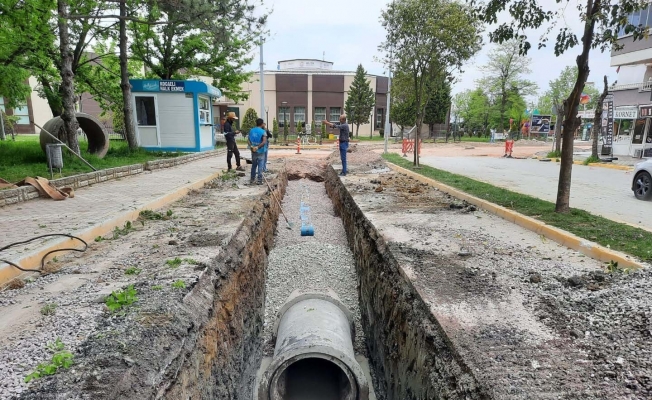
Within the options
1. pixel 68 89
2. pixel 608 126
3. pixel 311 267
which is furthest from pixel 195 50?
pixel 608 126

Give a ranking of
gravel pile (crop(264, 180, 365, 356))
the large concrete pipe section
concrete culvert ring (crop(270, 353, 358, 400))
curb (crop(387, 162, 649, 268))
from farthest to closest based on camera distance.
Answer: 1. gravel pile (crop(264, 180, 365, 356))
2. curb (crop(387, 162, 649, 268))
3. concrete culvert ring (crop(270, 353, 358, 400))
4. the large concrete pipe section

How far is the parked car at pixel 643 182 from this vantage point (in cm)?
899

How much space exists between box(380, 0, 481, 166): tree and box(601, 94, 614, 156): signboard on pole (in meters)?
10.5

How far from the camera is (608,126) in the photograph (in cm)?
2125

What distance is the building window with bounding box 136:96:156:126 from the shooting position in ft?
59.3

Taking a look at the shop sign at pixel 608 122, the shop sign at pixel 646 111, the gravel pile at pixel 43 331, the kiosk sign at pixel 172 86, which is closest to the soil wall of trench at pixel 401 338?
the gravel pile at pixel 43 331

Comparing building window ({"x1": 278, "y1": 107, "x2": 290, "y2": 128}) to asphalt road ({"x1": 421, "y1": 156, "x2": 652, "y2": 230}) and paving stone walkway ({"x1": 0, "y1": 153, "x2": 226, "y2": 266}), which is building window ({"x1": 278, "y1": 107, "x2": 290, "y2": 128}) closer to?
asphalt road ({"x1": 421, "y1": 156, "x2": 652, "y2": 230})

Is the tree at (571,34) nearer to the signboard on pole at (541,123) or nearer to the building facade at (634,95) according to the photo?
the building facade at (634,95)

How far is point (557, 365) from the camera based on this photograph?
2.80 meters

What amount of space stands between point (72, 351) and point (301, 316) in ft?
7.54

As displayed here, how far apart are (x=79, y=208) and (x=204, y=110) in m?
13.1

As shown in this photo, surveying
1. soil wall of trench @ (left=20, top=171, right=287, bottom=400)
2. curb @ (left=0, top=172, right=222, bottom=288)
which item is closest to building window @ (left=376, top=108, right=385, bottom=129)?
curb @ (left=0, top=172, right=222, bottom=288)

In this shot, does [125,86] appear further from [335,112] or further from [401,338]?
[335,112]

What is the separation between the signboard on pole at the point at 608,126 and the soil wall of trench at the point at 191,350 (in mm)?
21545
